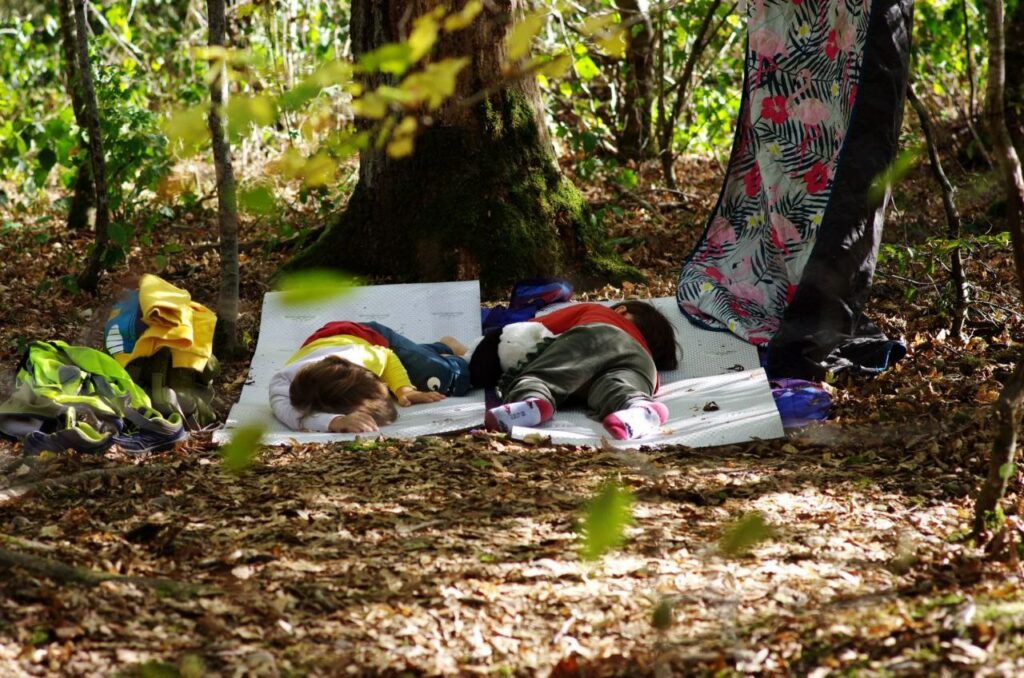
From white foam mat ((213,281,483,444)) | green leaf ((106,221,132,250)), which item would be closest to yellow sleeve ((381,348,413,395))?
white foam mat ((213,281,483,444))

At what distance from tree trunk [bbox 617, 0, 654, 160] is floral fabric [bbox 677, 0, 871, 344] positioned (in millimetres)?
2446

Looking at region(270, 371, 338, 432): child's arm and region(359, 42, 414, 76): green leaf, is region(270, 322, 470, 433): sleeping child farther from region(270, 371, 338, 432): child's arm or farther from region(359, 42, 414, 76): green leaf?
region(359, 42, 414, 76): green leaf

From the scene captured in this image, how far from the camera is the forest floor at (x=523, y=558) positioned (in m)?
2.27

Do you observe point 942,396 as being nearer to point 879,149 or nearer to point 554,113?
point 879,149

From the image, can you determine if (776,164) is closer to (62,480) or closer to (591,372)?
(591,372)

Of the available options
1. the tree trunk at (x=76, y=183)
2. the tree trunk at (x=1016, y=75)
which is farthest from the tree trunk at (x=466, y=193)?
the tree trunk at (x=1016, y=75)

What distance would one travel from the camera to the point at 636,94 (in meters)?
7.60

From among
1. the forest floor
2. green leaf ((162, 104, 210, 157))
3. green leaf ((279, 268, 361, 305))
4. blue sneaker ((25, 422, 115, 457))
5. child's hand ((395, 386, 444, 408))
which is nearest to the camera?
green leaf ((162, 104, 210, 157))

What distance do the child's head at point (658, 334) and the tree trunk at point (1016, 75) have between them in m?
2.32

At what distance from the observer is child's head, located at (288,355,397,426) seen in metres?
3.92

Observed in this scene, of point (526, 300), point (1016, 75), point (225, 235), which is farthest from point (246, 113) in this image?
point (1016, 75)

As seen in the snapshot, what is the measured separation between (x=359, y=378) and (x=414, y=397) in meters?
0.28

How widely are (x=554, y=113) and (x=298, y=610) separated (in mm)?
5950

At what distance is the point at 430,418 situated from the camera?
400 centimetres
